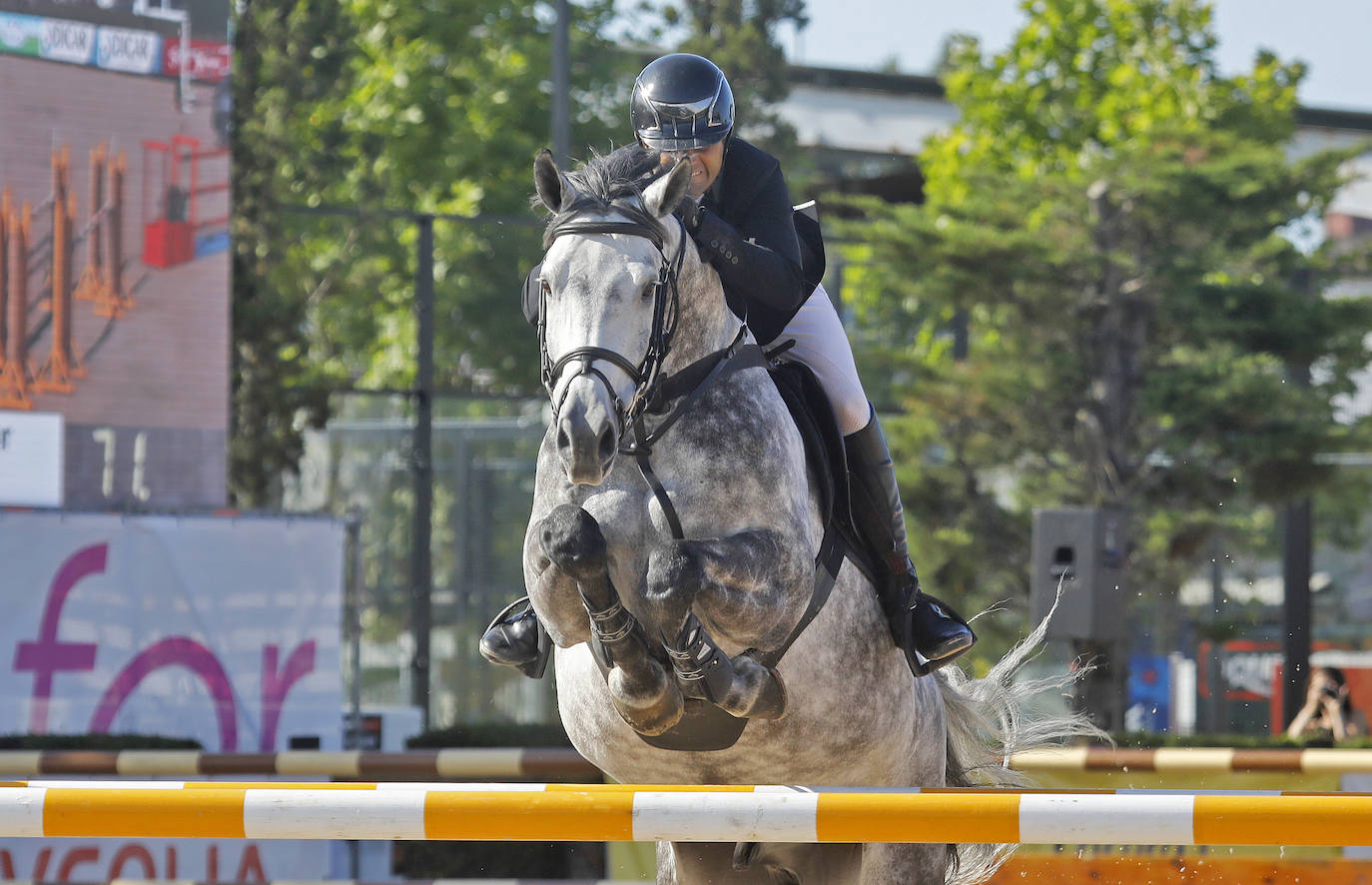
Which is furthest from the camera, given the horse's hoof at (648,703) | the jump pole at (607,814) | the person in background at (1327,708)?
the person in background at (1327,708)

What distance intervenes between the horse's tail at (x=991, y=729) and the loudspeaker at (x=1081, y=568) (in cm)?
527

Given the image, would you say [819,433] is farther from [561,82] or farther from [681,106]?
[561,82]

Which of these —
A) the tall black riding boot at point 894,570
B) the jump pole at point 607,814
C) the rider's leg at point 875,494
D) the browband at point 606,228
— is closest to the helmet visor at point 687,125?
the browband at point 606,228

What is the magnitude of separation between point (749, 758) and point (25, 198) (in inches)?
327

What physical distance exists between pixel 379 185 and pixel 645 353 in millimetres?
22592

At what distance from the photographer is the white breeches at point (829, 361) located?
4.70m

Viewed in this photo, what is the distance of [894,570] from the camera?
15.4 feet

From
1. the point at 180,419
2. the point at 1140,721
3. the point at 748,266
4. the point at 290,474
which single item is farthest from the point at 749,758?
the point at 1140,721

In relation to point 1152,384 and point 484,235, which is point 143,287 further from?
point 1152,384

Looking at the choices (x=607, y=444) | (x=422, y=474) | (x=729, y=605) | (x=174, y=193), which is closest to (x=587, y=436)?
(x=607, y=444)

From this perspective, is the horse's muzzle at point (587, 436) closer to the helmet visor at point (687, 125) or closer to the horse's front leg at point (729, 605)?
the horse's front leg at point (729, 605)

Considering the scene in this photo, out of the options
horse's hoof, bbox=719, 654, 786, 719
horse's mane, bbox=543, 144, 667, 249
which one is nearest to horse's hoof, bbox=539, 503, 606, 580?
horse's hoof, bbox=719, 654, 786, 719

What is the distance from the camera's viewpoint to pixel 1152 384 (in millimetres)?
15164

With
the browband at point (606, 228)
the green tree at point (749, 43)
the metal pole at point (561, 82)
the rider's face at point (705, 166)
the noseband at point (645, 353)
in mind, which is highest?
the green tree at point (749, 43)
